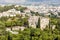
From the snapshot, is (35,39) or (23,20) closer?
(35,39)

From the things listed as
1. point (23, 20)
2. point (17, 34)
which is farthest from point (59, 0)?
point (17, 34)

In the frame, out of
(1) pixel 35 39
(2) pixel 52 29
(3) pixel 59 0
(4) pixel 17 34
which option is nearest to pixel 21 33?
(4) pixel 17 34

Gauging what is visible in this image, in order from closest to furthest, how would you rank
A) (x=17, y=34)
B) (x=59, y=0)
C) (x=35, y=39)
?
(x=35, y=39) < (x=17, y=34) < (x=59, y=0)

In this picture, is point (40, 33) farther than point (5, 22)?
No

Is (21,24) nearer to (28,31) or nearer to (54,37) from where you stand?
(28,31)

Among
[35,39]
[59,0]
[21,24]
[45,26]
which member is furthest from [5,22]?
[59,0]

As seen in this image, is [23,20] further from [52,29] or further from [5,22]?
[52,29]

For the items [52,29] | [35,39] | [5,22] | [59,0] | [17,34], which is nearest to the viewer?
[35,39]

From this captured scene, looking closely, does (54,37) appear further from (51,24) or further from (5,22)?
(5,22)

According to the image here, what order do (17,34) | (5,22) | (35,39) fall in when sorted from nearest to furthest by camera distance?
(35,39)
(17,34)
(5,22)
